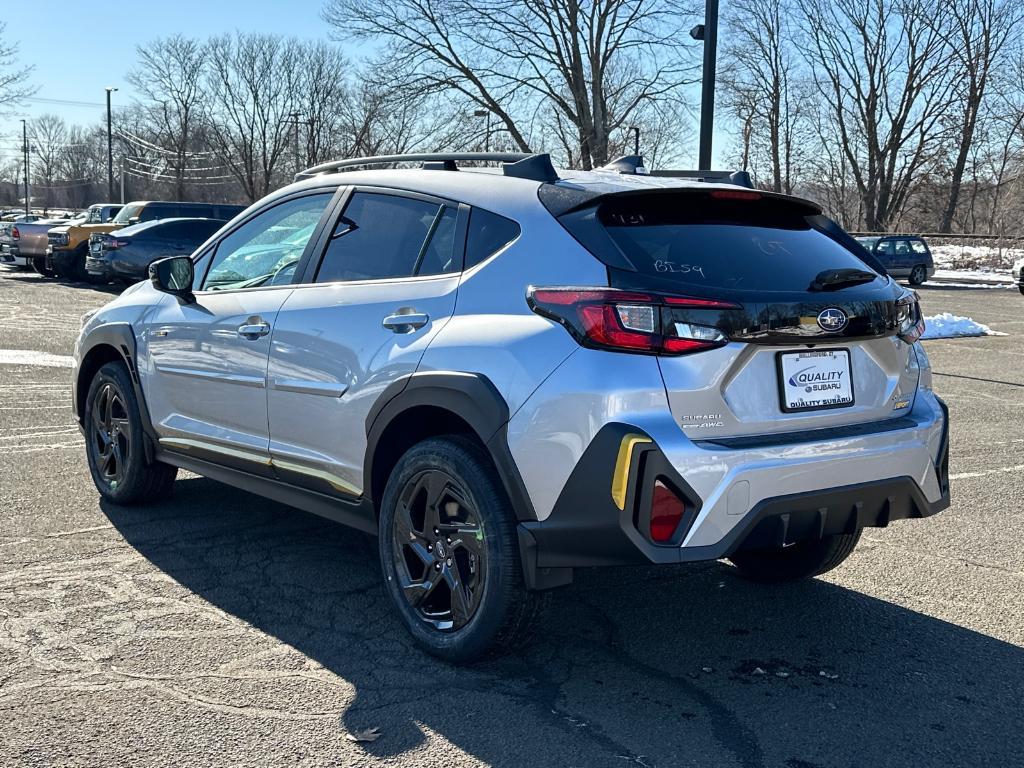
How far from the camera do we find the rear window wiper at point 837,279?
3.51 m

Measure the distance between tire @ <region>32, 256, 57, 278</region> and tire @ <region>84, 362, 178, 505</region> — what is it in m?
23.2

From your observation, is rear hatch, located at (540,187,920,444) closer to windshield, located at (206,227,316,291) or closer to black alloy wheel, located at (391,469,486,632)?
black alloy wheel, located at (391,469,486,632)

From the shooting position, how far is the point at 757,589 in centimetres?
456

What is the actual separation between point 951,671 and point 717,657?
80 centimetres

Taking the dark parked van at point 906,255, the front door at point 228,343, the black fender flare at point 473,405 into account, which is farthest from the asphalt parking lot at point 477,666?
the dark parked van at point 906,255

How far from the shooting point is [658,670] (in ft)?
12.0

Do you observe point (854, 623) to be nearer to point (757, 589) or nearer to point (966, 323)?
point (757, 589)

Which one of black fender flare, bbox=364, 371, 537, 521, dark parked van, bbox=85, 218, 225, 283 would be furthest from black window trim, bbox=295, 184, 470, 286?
dark parked van, bbox=85, 218, 225, 283

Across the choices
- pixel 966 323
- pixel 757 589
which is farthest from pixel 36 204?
pixel 757 589

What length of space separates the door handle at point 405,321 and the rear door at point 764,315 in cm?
75

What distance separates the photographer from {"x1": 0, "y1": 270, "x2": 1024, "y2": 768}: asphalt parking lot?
121 inches

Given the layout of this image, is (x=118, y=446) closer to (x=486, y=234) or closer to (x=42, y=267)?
(x=486, y=234)

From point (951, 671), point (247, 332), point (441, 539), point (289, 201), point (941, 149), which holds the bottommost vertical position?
point (951, 671)

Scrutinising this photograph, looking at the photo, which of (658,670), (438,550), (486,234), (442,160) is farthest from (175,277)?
(658,670)
